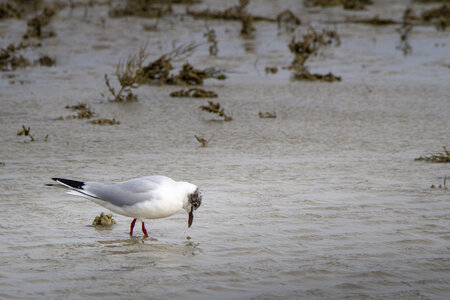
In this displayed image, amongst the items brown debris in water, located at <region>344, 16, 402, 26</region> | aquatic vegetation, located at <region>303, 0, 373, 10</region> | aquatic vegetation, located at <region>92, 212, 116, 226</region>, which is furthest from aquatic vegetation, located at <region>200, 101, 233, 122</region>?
aquatic vegetation, located at <region>303, 0, 373, 10</region>

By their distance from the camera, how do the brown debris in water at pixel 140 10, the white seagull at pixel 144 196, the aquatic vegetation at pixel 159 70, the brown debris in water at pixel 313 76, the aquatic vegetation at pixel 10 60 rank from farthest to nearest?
the brown debris in water at pixel 140 10 → the aquatic vegetation at pixel 10 60 → the brown debris in water at pixel 313 76 → the aquatic vegetation at pixel 159 70 → the white seagull at pixel 144 196

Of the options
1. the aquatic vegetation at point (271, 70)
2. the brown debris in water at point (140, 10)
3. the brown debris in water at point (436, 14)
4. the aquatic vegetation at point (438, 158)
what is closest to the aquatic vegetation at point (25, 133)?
the aquatic vegetation at point (438, 158)

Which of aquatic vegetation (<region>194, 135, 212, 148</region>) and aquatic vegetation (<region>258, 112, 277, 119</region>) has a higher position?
aquatic vegetation (<region>258, 112, 277, 119</region>)

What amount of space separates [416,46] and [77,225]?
13.5 m

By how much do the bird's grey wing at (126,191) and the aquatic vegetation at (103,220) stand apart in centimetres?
34

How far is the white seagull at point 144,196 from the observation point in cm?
595

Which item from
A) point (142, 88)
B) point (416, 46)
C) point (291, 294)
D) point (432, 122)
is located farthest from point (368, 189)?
point (416, 46)

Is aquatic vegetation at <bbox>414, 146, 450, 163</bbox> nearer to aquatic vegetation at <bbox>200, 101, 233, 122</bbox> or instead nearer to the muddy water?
the muddy water

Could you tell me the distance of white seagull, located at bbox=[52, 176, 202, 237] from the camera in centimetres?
595

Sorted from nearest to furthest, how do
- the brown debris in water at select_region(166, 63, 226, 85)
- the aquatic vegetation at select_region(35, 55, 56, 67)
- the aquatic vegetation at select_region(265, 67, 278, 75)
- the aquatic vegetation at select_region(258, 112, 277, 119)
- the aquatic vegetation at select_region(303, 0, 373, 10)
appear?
the aquatic vegetation at select_region(258, 112, 277, 119) → the brown debris in water at select_region(166, 63, 226, 85) → the aquatic vegetation at select_region(265, 67, 278, 75) → the aquatic vegetation at select_region(35, 55, 56, 67) → the aquatic vegetation at select_region(303, 0, 373, 10)

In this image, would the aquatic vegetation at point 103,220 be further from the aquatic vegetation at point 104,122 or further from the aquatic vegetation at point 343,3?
the aquatic vegetation at point 343,3

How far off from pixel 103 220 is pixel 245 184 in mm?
1784

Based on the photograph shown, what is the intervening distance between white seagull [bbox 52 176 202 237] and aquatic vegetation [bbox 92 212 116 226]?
0.30 m

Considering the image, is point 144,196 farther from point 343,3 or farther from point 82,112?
point 343,3
